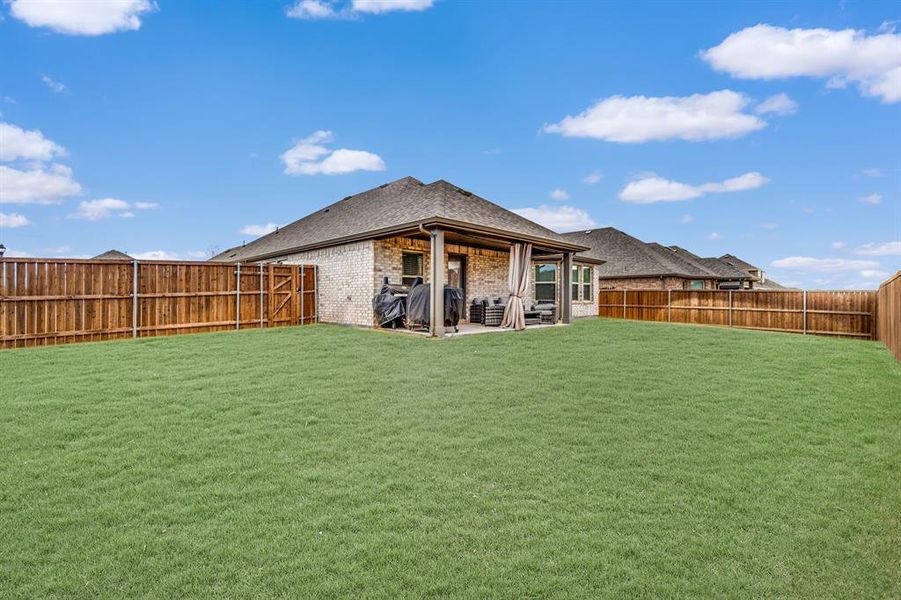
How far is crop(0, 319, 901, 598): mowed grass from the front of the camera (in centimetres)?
225

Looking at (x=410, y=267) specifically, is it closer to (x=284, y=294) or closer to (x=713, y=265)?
(x=284, y=294)

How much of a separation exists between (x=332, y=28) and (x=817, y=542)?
1532 cm

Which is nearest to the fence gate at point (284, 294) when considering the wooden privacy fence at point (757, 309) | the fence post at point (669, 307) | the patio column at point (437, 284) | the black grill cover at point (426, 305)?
the black grill cover at point (426, 305)

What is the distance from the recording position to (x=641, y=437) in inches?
169

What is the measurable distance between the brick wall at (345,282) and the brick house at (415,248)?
0.03m

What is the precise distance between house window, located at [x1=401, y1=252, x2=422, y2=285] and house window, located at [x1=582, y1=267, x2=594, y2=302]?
10161 millimetres

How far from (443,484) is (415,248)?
1066 centimetres

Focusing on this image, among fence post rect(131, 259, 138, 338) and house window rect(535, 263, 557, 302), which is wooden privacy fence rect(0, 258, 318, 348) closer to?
fence post rect(131, 259, 138, 338)

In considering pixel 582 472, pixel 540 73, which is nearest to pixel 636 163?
pixel 540 73

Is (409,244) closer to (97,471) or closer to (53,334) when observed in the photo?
(53,334)

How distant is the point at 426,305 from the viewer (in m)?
11.4

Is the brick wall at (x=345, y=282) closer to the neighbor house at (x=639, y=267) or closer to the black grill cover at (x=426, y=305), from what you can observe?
the black grill cover at (x=426, y=305)

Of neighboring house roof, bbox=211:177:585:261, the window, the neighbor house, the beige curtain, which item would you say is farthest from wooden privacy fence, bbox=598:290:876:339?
the beige curtain

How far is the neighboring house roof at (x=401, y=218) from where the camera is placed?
475 inches
